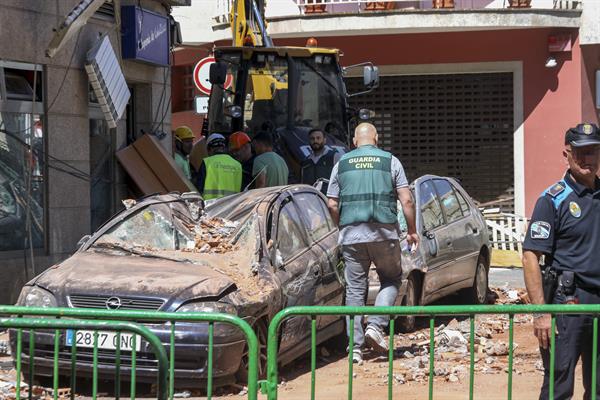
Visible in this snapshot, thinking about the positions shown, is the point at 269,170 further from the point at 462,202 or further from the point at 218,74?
the point at 462,202

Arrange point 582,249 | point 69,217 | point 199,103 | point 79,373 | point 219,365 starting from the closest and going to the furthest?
point 582,249
point 79,373
point 219,365
point 69,217
point 199,103

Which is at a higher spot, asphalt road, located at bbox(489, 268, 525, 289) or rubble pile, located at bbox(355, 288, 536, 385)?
rubble pile, located at bbox(355, 288, 536, 385)

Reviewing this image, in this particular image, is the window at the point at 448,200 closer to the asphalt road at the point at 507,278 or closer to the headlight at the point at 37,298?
the asphalt road at the point at 507,278

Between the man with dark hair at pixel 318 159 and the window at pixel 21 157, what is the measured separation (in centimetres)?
333

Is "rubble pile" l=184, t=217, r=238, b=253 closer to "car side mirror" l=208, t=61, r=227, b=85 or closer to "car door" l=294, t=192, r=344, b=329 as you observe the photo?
"car door" l=294, t=192, r=344, b=329

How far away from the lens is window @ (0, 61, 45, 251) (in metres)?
12.2

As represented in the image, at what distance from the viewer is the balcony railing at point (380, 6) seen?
22719 millimetres

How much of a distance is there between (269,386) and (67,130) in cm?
833

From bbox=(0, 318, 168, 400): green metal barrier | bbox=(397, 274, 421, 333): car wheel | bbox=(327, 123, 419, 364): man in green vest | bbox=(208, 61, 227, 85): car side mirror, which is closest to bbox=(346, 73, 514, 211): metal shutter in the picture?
bbox=(208, 61, 227, 85): car side mirror

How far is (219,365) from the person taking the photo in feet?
26.2

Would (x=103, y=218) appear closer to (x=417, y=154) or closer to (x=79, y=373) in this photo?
(x=79, y=373)

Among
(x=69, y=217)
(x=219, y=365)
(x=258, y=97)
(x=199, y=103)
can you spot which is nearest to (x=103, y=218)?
(x=69, y=217)

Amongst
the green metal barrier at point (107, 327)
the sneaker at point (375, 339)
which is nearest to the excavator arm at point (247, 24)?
the sneaker at point (375, 339)

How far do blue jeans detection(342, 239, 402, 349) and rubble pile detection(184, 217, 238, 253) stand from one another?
3.23 ft
